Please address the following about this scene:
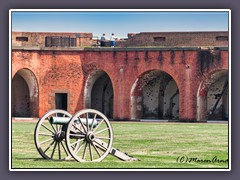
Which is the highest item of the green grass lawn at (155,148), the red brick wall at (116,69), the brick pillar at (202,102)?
the red brick wall at (116,69)

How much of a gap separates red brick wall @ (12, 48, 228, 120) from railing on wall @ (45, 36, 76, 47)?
19.2 inches

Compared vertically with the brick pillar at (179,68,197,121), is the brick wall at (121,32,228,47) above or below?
above

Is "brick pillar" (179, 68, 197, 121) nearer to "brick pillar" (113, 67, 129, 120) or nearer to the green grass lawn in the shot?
"brick pillar" (113, 67, 129, 120)

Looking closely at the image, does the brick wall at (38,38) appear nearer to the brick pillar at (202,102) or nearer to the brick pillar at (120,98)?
the brick pillar at (120,98)

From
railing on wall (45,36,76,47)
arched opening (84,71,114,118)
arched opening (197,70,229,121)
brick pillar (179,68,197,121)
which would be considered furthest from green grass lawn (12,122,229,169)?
arched opening (84,71,114,118)

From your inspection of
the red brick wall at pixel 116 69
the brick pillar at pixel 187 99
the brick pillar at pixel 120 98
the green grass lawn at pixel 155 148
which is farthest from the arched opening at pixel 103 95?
the green grass lawn at pixel 155 148

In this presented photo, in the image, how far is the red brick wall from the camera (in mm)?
35094

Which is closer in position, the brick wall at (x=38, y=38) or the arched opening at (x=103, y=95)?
the brick wall at (x=38, y=38)

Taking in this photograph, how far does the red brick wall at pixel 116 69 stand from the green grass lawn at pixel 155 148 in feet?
19.0

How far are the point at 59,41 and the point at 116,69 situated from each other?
295 centimetres

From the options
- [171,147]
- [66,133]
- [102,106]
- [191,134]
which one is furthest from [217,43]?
[66,133]

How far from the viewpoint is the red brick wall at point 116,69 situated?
35094mm

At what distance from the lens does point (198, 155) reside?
61.9 feet

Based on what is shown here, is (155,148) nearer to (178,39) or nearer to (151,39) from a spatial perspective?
(178,39)
